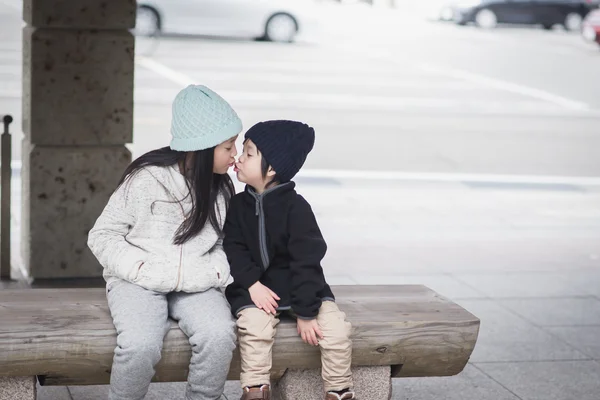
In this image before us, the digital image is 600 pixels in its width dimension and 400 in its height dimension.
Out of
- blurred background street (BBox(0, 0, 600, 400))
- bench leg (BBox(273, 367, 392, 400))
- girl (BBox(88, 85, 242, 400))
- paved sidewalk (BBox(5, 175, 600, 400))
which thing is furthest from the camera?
blurred background street (BBox(0, 0, 600, 400))

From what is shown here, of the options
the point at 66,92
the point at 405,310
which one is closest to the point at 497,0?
the point at 66,92

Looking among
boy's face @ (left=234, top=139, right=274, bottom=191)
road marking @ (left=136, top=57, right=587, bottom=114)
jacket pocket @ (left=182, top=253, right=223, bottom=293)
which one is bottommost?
road marking @ (left=136, top=57, right=587, bottom=114)

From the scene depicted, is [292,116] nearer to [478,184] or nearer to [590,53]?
[478,184]

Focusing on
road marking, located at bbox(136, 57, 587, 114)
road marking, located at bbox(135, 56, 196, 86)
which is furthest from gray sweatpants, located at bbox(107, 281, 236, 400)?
road marking, located at bbox(135, 56, 196, 86)

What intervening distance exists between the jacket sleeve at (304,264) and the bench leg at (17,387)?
0.95 metres

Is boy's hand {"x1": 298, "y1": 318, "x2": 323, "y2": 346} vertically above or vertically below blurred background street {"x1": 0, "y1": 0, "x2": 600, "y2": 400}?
above

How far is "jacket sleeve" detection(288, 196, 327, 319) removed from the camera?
12.0ft

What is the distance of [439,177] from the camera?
11.2 meters

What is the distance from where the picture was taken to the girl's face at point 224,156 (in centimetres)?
379

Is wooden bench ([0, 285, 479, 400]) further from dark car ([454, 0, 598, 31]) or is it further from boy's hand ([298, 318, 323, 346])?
dark car ([454, 0, 598, 31])

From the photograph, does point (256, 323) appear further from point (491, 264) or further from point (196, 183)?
point (491, 264)

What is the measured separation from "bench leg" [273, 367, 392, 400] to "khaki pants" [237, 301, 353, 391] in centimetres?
19

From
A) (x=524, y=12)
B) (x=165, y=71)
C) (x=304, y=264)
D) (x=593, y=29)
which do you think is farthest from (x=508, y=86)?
(x=304, y=264)

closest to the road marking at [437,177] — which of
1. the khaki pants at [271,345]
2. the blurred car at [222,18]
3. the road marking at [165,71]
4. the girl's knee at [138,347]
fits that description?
the road marking at [165,71]
